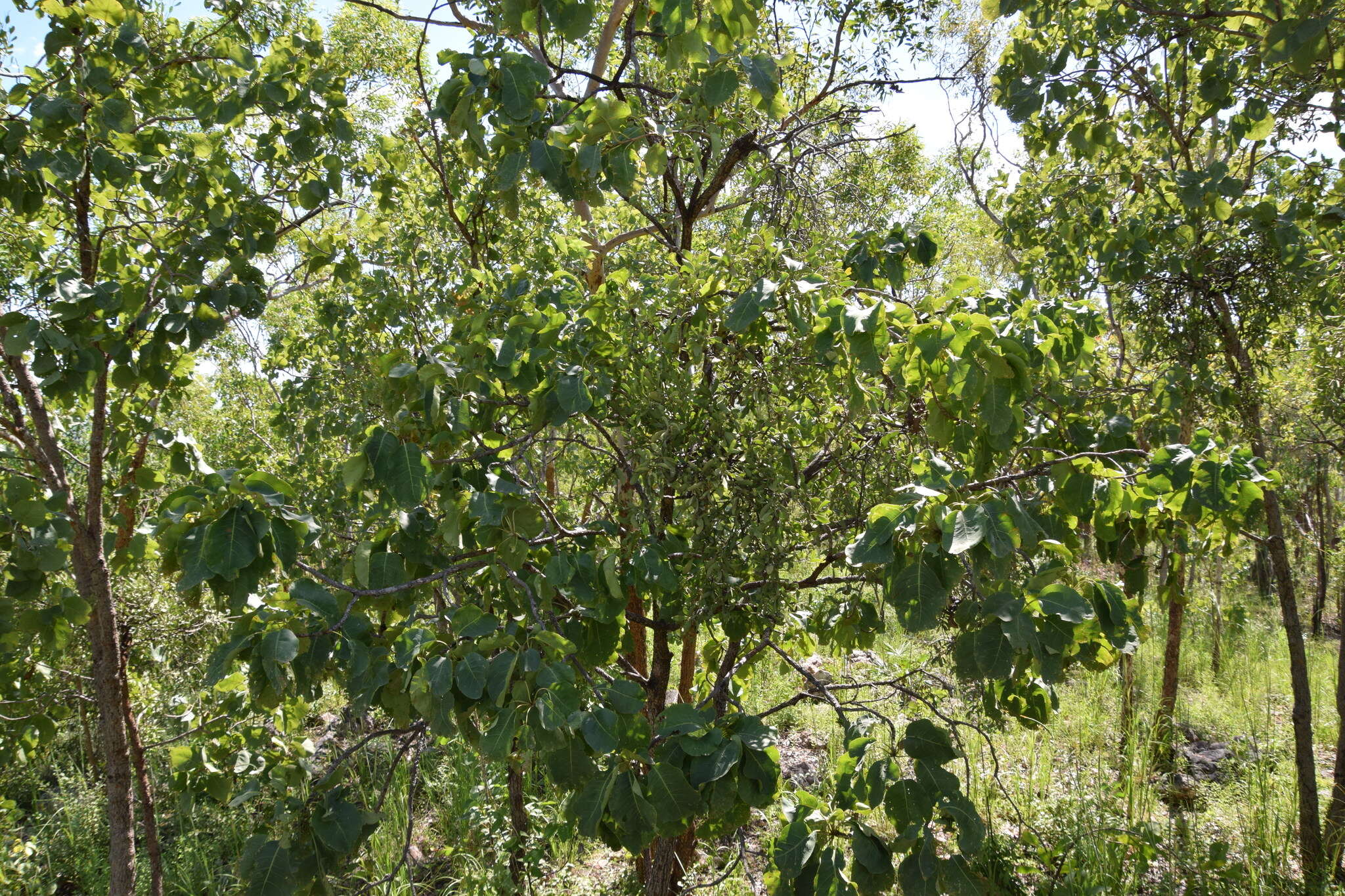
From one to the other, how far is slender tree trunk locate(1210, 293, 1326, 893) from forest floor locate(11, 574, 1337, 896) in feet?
0.40

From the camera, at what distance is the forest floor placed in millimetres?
3469

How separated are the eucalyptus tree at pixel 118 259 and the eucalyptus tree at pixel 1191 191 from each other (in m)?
2.37

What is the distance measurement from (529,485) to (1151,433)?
2.29 metres

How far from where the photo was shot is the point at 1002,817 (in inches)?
172

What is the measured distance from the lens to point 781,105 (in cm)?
184

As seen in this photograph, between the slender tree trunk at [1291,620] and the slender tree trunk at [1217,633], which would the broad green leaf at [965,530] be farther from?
the slender tree trunk at [1217,633]

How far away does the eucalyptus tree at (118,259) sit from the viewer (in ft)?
6.63

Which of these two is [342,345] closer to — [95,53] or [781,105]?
[95,53]

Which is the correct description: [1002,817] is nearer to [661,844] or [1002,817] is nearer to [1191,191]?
[661,844]

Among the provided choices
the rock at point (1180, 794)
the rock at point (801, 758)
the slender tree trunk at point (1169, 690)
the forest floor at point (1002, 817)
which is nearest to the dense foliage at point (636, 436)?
the forest floor at point (1002, 817)

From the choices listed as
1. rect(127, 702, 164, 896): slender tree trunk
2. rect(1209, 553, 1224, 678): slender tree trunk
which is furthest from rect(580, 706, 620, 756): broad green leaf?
rect(1209, 553, 1224, 678): slender tree trunk

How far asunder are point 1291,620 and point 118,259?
16.5 feet

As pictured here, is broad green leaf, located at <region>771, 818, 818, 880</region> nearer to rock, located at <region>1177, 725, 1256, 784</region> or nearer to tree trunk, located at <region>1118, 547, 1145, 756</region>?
tree trunk, located at <region>1118, 547, 1145, 756</region>

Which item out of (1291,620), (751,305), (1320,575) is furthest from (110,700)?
(1320,575)
